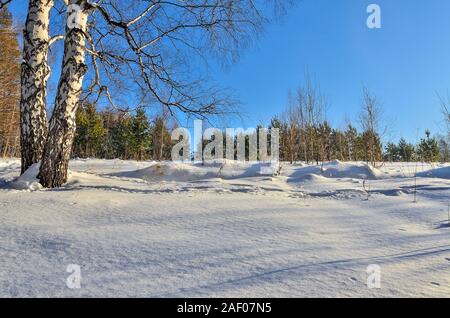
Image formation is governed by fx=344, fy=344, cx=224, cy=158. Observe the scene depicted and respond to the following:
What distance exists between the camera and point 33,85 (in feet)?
14.2

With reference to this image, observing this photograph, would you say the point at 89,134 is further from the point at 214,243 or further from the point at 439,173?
the point at 214,243

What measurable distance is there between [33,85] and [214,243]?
354 cm

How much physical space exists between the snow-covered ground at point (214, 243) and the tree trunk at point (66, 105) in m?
0.26

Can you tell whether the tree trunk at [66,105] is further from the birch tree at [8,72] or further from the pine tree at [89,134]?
the pine tree at [89,134]

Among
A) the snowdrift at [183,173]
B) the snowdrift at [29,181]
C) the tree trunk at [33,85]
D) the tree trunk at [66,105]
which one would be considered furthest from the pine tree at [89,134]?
the snowdrift at [29,181]

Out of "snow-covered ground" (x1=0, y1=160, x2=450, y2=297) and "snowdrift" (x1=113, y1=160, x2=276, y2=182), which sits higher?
"snowdrift" (x1=113, y1=160, x2=276, y2=182)

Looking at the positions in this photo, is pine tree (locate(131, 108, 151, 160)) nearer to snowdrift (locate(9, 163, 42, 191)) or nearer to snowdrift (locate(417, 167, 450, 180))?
snowdrift (locate(417, 167, 450, 180))

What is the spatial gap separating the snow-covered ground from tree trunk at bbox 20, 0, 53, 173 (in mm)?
578

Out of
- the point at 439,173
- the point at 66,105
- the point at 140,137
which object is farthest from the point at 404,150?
the point at 66,105

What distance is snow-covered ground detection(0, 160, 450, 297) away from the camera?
154 cm

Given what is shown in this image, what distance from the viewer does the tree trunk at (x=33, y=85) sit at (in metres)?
4.29

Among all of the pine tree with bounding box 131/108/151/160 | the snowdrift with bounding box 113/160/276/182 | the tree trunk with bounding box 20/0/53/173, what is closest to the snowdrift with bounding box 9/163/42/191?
the tree trunk with bounding box 20/0/53/173
